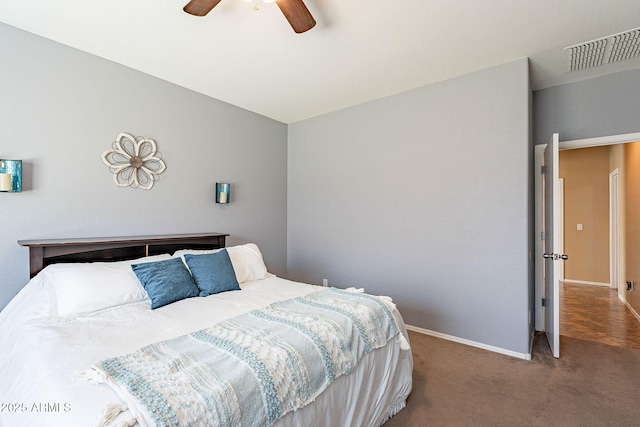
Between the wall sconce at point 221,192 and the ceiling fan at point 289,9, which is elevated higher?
the ceiling fan at point 289,9

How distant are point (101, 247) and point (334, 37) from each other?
2.51 metres

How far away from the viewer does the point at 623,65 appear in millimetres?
2689

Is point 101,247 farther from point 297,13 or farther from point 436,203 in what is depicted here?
point 436,203

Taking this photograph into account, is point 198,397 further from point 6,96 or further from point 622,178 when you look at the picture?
point 622,178

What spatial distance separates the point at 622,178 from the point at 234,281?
5.62 m

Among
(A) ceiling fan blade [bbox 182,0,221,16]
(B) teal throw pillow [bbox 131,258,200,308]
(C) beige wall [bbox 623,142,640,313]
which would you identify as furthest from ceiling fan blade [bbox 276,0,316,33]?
(C) beige wall [bbox 623,142,640,313]

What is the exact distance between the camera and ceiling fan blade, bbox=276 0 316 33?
1.71 m

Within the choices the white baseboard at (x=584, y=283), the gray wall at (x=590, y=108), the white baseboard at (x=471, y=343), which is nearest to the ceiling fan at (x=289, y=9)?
the gray wall at (x=590, y=108)

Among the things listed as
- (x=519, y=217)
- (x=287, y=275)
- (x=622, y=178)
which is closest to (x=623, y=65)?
(x=519, y=217)

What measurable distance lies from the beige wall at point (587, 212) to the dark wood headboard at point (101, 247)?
21.2ft

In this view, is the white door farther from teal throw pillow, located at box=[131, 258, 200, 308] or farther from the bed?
teal throw pillow, located at box=[131, 258, 200, 308]

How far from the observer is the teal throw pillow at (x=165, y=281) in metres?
2.07

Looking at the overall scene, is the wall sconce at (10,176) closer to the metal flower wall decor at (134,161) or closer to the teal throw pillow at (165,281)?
the metal flower wall decor at (134,161)

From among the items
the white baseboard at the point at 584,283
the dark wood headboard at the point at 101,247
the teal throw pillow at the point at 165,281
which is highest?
the dark wood headboard at the point at 101,247
